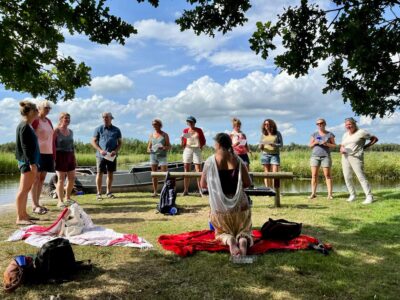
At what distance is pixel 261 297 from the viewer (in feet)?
11.3

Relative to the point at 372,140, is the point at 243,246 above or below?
below

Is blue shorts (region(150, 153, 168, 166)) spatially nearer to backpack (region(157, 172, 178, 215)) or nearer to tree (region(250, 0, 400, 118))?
backpack (region(157, 172, 178, 215))

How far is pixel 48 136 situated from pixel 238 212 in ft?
14.1

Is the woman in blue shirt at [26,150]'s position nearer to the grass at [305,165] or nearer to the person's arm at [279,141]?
the person's arm at [279,141]

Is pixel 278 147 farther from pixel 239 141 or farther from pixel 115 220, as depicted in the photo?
pixel 115 220

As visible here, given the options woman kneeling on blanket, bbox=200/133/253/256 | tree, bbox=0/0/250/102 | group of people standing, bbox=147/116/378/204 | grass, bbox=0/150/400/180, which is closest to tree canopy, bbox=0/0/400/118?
tree, bbox=0/0/250/102

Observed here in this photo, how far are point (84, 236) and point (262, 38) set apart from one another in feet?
11.2

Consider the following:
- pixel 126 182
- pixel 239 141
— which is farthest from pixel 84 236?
pixel 126 182

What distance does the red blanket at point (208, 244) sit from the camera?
4.70m

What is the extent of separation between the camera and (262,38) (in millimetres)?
4812

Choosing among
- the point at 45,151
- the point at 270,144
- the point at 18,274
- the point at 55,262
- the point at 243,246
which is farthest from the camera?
the point at 270,144

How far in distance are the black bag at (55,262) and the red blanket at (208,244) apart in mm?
1252

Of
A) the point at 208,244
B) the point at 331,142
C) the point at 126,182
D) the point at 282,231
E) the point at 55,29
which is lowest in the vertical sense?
the point at 208,244

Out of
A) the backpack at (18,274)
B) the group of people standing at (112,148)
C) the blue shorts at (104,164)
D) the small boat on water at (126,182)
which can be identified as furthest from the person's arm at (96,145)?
the backpack at (18,274)
